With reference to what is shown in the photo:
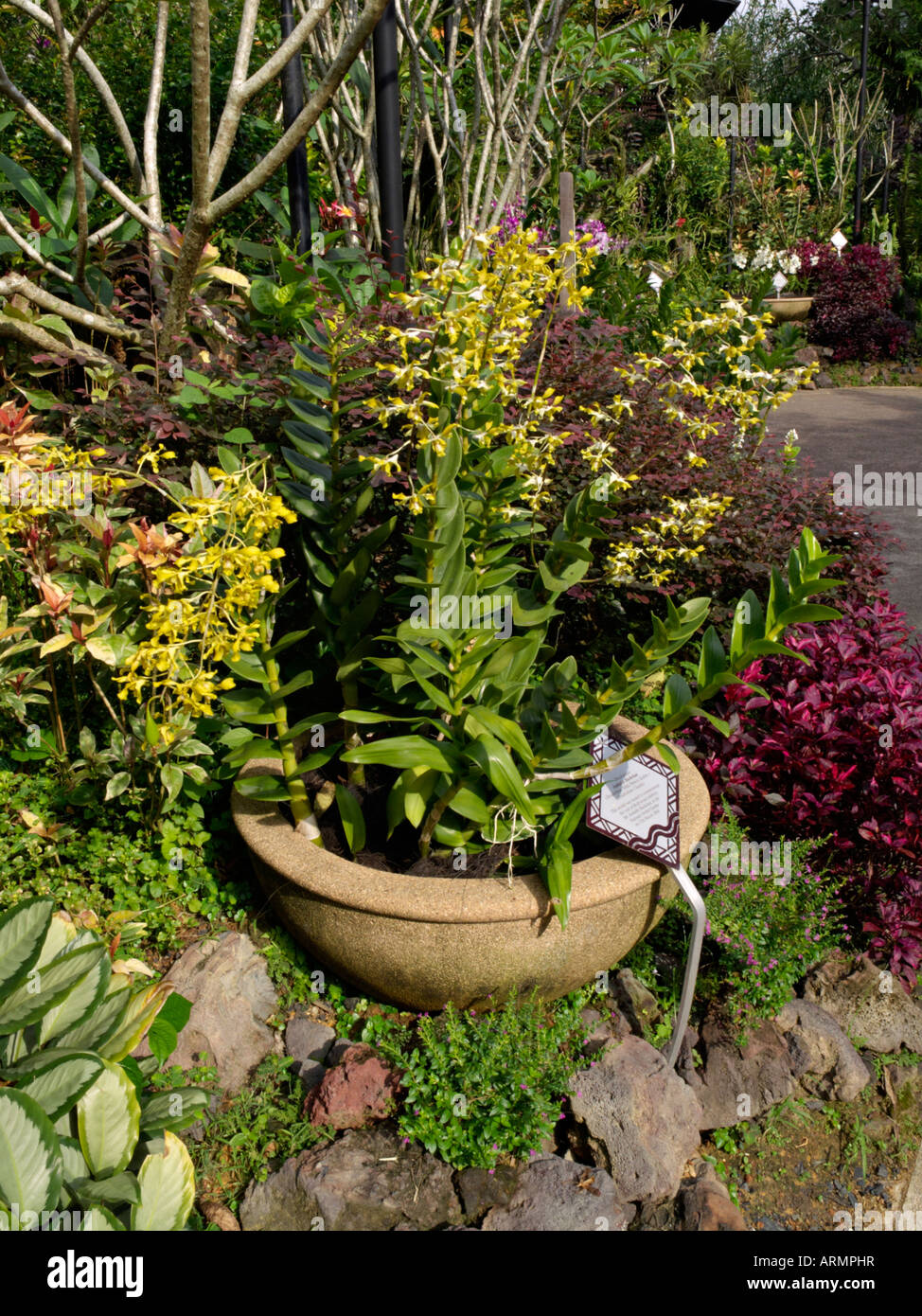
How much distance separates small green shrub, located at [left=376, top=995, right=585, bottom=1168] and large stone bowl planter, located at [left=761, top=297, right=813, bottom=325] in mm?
10056

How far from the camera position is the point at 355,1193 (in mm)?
2021

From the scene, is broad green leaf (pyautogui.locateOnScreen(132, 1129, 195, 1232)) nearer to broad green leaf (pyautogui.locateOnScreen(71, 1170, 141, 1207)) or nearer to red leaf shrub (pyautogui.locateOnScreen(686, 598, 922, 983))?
broad green leaf (pyautogui.locateOnScreen(71, 1170, 141, 1207))

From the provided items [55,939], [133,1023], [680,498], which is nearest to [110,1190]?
[133,1023]

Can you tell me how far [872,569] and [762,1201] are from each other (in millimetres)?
2235

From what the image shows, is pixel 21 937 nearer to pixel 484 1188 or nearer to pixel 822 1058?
pixel 484 1188

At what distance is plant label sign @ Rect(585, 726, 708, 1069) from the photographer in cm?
224

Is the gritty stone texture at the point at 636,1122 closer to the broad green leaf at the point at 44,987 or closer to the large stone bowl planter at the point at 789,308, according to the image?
the broad green leaf at the point at 44,987

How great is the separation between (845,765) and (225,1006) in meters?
1.83

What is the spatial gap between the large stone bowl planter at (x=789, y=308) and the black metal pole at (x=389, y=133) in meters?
7.47

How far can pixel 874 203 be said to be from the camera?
45.1 feet

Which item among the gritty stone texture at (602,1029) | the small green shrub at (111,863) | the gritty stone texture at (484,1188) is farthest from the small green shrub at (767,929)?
the small green shrub at (111,863)

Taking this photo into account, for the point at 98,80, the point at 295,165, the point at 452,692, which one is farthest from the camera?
the point at 295,165

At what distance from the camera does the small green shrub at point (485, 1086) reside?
2.09 m

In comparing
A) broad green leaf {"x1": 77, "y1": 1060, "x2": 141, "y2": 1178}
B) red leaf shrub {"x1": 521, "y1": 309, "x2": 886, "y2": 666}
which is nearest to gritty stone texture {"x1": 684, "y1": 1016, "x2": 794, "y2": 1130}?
red leaf shrub {"x1": 521, "y1": 309, "x2": 886, "y2": 666}
